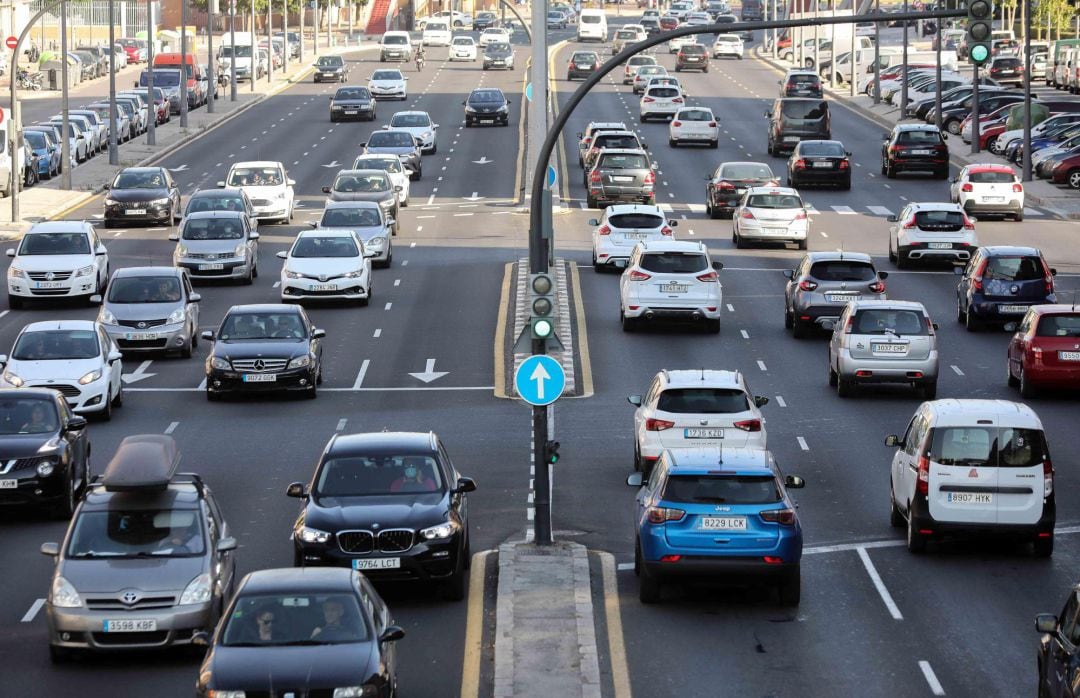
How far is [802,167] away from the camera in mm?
60406

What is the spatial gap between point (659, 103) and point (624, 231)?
3843 centimetres

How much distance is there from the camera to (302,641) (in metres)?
14.3

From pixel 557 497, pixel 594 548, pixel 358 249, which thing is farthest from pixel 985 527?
pixel 358 249

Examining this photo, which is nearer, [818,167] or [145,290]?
[145,290]

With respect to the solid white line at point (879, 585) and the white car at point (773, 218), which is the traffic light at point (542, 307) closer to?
the solid white line at point (879, 585)

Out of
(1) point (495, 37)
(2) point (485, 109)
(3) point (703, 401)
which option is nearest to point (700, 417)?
(3) point (703, 401)

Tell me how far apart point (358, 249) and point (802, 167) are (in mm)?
23065

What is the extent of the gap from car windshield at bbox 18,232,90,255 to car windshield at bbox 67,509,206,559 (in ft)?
78.0

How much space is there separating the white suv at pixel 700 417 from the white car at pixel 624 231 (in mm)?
18740

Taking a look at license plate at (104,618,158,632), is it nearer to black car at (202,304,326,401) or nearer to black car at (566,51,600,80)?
black car at (202,304,326,401)

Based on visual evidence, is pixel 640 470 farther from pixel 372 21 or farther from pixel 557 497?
pixel 372 21

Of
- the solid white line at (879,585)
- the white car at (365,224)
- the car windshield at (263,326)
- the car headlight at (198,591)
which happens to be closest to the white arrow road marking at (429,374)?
the car windshield at (263,326)

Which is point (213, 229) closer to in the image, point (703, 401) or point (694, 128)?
point (703, 401)

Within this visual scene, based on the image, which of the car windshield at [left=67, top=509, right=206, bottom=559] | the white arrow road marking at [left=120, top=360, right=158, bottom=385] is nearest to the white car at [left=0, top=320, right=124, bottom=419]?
the white arrow road marking at [left=120, top=360, right=158, bottom=385]
